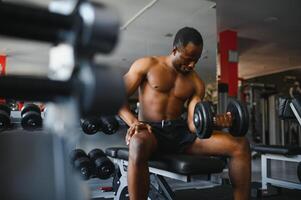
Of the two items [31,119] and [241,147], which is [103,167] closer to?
[31,119]

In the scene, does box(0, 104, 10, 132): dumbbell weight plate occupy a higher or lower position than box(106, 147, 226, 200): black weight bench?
higher

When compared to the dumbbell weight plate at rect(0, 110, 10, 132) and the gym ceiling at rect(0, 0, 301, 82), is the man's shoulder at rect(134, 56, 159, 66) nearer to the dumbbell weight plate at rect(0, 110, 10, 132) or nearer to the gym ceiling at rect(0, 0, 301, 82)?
the dumbbell weight plate at rect(0, 110, 10, 132)

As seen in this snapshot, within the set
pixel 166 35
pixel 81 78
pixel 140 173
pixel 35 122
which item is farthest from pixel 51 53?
pixel 166 35

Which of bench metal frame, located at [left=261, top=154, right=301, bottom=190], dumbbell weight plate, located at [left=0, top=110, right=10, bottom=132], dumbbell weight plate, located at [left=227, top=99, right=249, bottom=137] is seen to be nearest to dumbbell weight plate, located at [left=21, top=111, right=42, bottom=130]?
dumbbell weight plate, located at [left=0, top=110, right=10, bottom=132]

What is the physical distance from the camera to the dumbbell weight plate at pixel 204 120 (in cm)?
128

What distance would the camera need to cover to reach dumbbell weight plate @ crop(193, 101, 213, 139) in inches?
50.4

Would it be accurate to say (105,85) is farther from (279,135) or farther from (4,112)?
(279,135)

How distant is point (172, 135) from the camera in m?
1.48

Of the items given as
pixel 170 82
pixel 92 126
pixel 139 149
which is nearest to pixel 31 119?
pixel 92 126

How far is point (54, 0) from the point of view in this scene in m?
0.35

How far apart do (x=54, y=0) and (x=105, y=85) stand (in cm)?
12

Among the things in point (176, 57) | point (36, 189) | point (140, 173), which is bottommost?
point (140, 173)

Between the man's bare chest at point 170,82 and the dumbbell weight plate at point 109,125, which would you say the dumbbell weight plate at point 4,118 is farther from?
the man's bare chest at point 170,82

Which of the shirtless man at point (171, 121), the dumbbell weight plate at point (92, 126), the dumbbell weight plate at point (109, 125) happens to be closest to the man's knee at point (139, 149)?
the shirtless man at point (171, 121)
